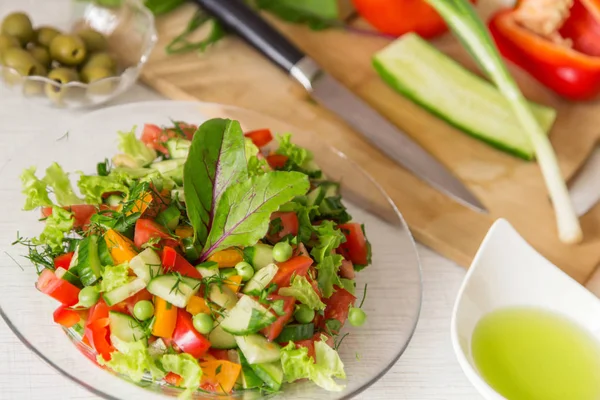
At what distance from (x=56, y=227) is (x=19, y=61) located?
32.2 inches

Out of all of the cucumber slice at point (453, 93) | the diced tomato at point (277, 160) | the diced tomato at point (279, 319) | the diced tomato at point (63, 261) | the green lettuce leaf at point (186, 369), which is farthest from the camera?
the cucumber slice at point (453, 93)

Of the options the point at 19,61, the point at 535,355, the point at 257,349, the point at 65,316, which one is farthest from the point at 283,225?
the point at 19,61

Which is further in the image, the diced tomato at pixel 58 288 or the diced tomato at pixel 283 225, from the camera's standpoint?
the diced tomato at pixel 283 225

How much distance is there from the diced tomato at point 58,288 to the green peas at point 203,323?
30 cm

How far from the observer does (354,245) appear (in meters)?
2.11

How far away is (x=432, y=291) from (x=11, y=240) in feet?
3.98

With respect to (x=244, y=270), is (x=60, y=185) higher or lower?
lower

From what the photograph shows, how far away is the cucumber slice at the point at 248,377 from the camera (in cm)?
174

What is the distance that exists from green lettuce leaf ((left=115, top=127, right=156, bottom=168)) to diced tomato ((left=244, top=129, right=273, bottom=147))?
301 millimetres

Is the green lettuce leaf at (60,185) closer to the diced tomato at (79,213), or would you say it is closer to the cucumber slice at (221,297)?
the diced tomato at (79,213)

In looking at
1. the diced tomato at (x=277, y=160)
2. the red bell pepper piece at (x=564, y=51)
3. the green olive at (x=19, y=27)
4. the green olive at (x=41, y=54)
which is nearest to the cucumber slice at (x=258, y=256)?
the diced tomato at (x=277, y=160)

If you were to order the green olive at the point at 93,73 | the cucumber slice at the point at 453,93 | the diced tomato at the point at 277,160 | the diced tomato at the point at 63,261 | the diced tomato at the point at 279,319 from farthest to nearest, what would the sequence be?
the cucumber slice at the point at 453,93 < the green olive at the point at 93,73 < the diced tomato at the point at 277,160 < the diced tomato at the point at 63,261 < the diced tomato at the point at 279,319

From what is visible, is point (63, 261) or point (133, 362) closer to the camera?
point (133, 362)

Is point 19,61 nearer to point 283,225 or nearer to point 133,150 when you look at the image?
point 133,150
